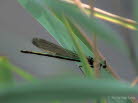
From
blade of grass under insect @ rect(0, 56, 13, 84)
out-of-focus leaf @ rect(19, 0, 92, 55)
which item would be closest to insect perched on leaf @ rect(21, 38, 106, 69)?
out-of-focus leaf @ rect(19, 0, 92, 55)

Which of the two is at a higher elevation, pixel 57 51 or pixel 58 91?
pixel 57 51

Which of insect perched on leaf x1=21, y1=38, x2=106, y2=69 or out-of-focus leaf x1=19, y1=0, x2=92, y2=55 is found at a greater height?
out-of-focus leaf x1=19, y1=0, x2=92, y2=55

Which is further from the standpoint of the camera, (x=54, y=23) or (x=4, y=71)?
(x=54, y=23)

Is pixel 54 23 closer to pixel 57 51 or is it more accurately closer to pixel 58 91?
pixel 57 51

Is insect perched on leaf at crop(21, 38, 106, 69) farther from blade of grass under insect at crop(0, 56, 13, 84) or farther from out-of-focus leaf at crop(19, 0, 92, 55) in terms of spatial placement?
blade of grass under insect at crop(0, 56, 13, 84)

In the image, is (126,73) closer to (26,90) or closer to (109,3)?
(109,3)

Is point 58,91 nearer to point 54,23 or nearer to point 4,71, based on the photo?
point 4,71

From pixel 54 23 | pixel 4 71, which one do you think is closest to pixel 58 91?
pixel 4 71

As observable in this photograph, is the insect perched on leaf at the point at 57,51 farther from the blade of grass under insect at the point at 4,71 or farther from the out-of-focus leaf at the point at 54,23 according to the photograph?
the blade of grass under insect at the point at 4,71

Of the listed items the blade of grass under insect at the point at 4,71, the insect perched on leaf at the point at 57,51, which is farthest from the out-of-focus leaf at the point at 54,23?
the blade of grass under insect at the point at 4,71
